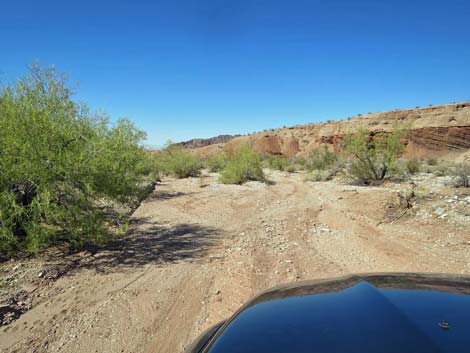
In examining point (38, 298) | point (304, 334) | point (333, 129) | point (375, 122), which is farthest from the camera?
point (333, 129)

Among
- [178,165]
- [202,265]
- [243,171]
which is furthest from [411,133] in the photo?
[202,265]

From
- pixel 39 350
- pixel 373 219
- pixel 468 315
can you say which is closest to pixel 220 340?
pixel 468 315

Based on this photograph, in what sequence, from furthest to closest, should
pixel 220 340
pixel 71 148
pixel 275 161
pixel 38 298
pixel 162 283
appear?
pixel 275 161 < pixel 71 148 < pixel 162 283 < pixel 38 298 < pixel 220 340

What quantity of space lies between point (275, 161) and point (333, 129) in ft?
65.0

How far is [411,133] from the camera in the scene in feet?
124

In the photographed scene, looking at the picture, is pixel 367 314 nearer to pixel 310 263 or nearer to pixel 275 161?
pixel 310 263

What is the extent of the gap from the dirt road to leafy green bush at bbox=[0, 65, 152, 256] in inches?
42.1

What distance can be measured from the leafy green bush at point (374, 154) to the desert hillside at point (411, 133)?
5.51 metres

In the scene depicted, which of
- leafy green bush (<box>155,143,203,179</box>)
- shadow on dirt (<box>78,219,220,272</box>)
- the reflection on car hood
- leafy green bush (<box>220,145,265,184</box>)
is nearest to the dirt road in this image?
shadow on dirt (<box>78,219,220,272</box>)

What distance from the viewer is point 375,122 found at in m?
44.3

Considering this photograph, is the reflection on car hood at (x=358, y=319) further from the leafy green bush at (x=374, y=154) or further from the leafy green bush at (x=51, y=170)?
the leafy green bush at (x=374, y=154)

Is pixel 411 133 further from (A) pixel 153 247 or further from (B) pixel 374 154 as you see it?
(A) pixel 153 247

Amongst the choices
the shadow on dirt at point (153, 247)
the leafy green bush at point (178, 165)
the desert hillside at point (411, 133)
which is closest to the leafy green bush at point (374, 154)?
the desert hillside at point (411, 133)

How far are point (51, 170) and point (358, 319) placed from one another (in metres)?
6.46
